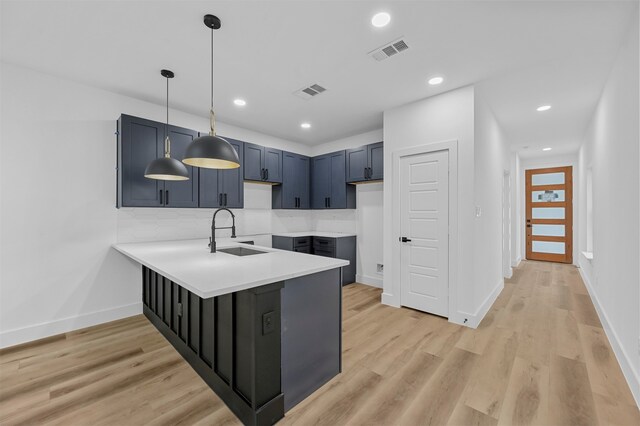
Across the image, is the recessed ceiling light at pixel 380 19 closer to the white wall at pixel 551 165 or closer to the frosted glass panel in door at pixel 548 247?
the white wall at pixel 551 165

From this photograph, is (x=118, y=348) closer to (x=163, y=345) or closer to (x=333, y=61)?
(x=163, y=345)

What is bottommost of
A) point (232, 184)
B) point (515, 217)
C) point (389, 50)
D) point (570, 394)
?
point (570, 394)

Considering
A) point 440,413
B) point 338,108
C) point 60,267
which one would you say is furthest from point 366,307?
point 60,267

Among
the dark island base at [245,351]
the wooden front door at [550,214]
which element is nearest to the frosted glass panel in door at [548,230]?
the wooden front door at [550,214]

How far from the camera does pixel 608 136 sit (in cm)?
298

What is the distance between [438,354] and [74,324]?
404 cm

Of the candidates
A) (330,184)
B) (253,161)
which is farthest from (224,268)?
(330,184)

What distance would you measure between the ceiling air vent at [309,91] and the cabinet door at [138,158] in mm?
1846

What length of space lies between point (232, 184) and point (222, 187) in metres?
0.18

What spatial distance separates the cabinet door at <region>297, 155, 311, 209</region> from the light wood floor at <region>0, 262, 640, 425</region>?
2.75 metres

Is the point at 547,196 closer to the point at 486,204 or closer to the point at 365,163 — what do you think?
the point at 486,204

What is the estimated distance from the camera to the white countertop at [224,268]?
156 centimetres

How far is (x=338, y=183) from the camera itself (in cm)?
520

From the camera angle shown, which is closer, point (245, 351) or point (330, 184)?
point (245, 351)
